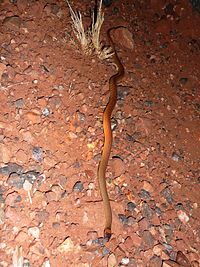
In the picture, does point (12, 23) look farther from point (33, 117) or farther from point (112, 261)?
point (112, 261)

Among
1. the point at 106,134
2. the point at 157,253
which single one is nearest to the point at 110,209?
the point at 157,253

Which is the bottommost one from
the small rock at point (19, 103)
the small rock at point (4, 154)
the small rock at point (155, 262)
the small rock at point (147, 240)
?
the small rock at point (155, 262)

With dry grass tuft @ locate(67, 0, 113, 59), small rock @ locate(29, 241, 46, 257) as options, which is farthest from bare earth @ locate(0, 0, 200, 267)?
dry grass tuft @ locate(67, 0, 113, 59)

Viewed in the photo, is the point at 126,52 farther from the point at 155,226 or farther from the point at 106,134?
the point at 155,226

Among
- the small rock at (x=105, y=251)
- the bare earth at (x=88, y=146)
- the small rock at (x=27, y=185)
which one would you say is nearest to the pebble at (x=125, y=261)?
the bare earth at (x=88, y=146)

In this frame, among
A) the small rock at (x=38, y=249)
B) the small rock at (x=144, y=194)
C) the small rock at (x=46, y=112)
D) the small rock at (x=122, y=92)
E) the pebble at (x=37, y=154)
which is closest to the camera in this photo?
the small rock at (x=38, y=249)

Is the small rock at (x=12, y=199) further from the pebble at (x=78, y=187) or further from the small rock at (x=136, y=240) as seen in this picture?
the small rock at (x=136, y=240)
